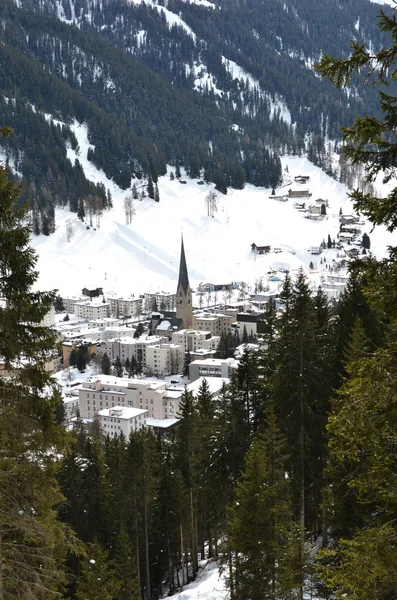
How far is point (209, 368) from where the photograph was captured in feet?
235

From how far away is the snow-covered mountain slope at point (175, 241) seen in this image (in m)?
126

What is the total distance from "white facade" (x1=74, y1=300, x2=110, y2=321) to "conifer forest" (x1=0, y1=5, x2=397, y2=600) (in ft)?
251

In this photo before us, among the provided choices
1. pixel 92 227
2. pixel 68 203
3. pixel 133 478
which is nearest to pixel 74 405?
pixel 133 478

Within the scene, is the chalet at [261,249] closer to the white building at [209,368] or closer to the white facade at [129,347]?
the white facade at [129,347]

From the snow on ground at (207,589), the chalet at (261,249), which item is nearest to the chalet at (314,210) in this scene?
the chalet at (261,249)

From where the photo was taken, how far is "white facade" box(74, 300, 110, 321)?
108 meters

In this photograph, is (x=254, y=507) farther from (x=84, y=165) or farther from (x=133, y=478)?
(x=84, y=165)

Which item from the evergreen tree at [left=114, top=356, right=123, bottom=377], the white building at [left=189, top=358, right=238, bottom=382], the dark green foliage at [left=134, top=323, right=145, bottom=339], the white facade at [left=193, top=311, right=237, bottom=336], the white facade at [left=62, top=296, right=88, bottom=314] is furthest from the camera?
the white facade at [left=62, top=296, right=88, bottom=314]

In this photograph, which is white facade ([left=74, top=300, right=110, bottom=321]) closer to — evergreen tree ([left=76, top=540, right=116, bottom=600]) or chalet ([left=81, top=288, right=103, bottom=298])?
chalet ([left=81, top=288, right=103, bottom=298])

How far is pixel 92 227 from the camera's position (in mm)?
140750

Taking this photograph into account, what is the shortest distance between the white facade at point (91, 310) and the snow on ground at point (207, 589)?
285ft

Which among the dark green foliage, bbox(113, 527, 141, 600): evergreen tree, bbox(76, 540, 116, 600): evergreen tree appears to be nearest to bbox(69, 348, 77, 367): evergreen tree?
the dark green foliage

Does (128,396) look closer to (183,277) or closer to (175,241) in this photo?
(183,277)

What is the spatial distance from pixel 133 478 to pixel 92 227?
397 ft
